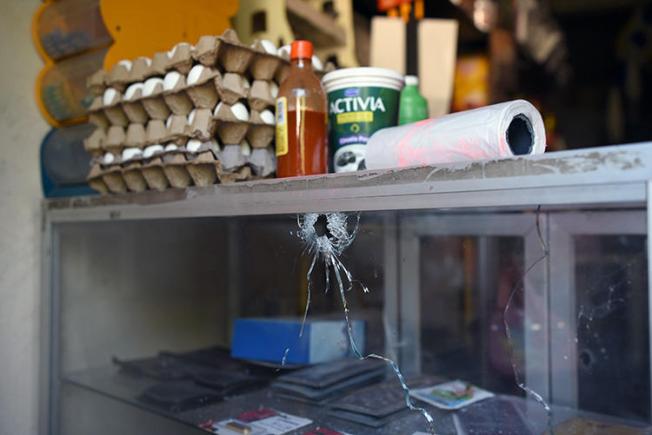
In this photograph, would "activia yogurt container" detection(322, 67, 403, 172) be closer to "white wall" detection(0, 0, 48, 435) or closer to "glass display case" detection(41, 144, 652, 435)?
"glass display case" detection(41, 144, 652, 435)

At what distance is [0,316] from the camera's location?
1.30 metres

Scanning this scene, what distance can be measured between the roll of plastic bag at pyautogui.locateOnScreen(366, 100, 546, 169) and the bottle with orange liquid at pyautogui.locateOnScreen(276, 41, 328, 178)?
0.16 m

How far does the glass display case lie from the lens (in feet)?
3.34

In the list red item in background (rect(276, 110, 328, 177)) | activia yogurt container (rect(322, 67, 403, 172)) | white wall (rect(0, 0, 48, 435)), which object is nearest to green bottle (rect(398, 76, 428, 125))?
activia yogurt container (rect(322, 67, 403, 172))

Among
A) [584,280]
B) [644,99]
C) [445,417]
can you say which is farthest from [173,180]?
[644,99]

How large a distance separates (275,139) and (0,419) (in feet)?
3.00

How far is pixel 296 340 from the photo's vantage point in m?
1.41

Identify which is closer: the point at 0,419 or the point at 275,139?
the point at 275,139

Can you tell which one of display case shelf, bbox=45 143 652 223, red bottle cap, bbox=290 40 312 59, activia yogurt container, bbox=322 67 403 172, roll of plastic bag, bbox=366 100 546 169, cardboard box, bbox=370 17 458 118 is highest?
cardboard box, bbox=370 17 458 118

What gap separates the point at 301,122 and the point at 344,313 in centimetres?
58

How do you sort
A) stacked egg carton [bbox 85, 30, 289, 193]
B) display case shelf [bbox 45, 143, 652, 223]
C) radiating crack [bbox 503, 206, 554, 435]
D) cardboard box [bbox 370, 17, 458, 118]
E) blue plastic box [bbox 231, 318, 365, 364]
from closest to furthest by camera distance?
display case shelf [bbox 45, 143, 652, 223] → stacked egg carton [bbox 85, 30, 289, 193] → radiating crack [bbox 503, 206, 554, 435] → blue plastic box [bbox 231, 318, 365, 364] → cardboard box [bbox 370, 17, 458, 118]

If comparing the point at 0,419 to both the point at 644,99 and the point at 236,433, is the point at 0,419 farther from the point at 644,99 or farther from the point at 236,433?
the point at 644,99

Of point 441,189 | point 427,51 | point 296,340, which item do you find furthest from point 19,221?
point 427,51

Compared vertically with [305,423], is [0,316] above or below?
above
